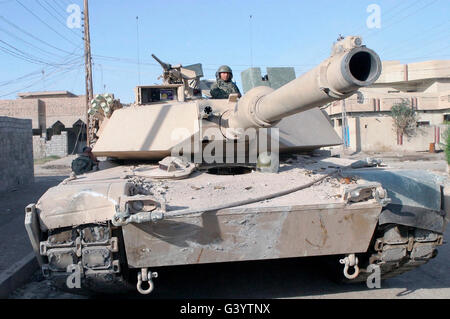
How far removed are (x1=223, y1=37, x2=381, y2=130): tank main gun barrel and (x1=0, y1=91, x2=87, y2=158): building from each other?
28207 millimetres

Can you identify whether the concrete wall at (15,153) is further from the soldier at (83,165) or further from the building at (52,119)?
the building at (52,119)

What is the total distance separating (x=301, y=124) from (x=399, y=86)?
1378 inches

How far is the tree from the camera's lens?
2938 centimetres

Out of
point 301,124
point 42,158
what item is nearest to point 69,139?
point 42,158

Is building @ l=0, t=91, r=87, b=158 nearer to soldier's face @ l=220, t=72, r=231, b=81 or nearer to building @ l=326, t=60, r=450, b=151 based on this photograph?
building @ l=326, t=60, r=450, b=151

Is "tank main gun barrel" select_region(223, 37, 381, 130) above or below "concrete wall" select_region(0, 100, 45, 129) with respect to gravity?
below

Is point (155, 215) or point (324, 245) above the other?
point (155, 215)

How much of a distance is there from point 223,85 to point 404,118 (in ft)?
81.9

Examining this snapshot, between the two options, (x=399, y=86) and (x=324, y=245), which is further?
(x=399, y=86)

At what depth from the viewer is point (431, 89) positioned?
35531mm

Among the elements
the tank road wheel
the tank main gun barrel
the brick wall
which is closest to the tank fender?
the tank main gun barrel

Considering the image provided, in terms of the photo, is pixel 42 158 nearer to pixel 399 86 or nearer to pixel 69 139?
pixel 69 139

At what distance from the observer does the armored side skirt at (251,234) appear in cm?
409

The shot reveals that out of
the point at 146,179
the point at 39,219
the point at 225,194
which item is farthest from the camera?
the point at 146,179
